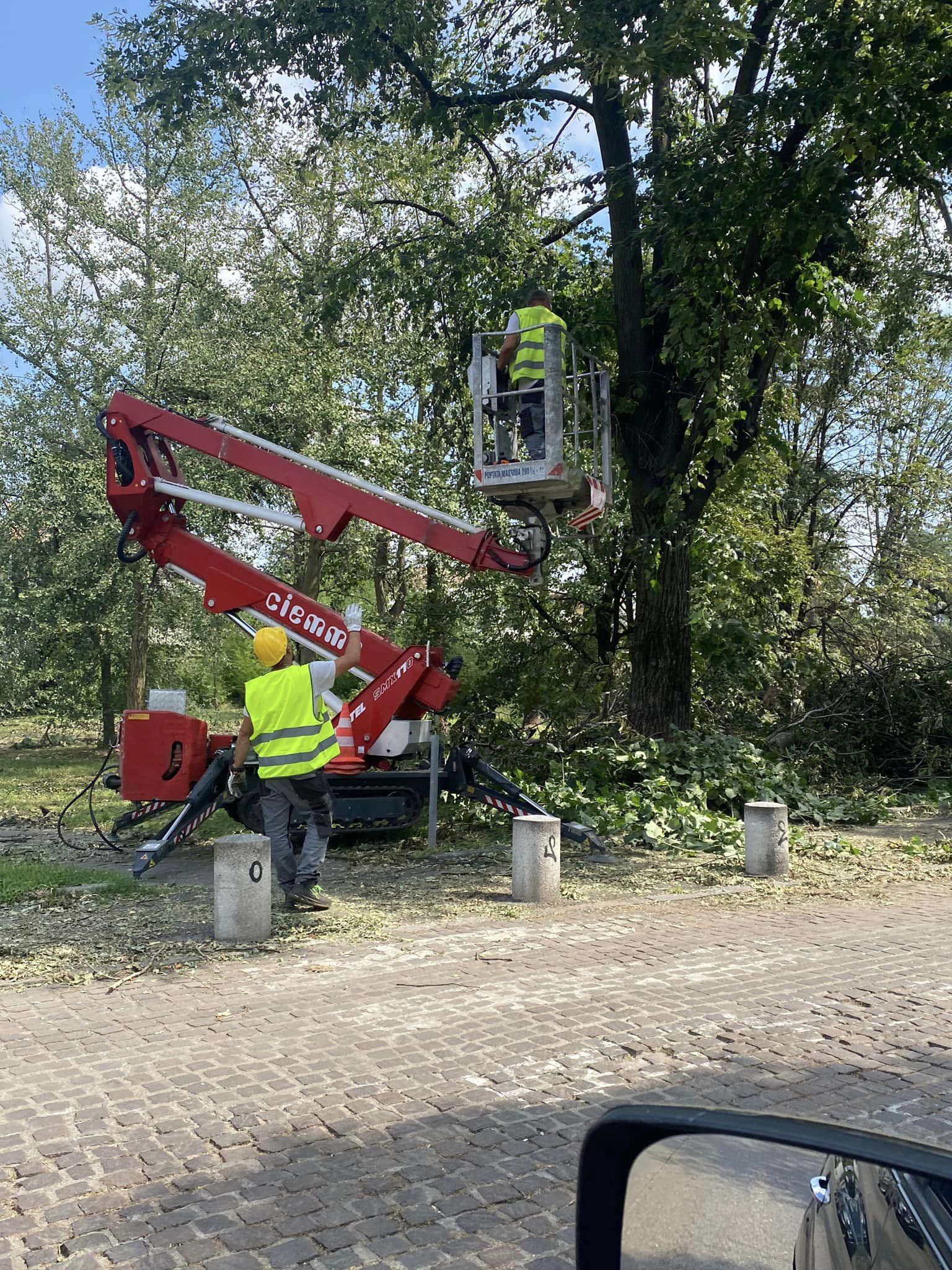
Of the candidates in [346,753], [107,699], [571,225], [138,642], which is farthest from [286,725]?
[107,699]

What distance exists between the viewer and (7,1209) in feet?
12.1

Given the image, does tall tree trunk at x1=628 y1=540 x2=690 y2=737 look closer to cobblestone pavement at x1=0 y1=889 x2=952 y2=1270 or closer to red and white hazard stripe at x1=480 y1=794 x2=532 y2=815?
red and white hazard stripe at x1=480 y1=794 x2=532 y2=815

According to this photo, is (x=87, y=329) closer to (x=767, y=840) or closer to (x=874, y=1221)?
(x=767, y=840)

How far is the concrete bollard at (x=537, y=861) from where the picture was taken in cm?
859

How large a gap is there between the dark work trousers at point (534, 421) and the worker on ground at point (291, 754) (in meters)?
2.70

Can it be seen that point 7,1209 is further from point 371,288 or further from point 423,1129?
point 371,288

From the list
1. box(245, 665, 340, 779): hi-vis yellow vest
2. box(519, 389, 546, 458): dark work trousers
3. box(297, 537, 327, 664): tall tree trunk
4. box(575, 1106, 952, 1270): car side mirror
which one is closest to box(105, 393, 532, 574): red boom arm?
box(519, 389, 546, 458): dark work trousers

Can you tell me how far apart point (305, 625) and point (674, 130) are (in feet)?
26.4

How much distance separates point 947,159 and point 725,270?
258 centimetres

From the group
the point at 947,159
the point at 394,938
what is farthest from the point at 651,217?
the point at 394,938

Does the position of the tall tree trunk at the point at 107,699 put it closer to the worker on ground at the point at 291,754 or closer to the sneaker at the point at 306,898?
the worker on ground at the point at 291,754

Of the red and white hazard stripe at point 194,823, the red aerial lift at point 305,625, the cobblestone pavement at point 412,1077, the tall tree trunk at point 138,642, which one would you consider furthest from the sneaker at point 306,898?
the tall tree trunk at point 138,642

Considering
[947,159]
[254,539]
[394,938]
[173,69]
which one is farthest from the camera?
[254,539]

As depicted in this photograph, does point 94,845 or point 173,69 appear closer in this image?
point 94,845
